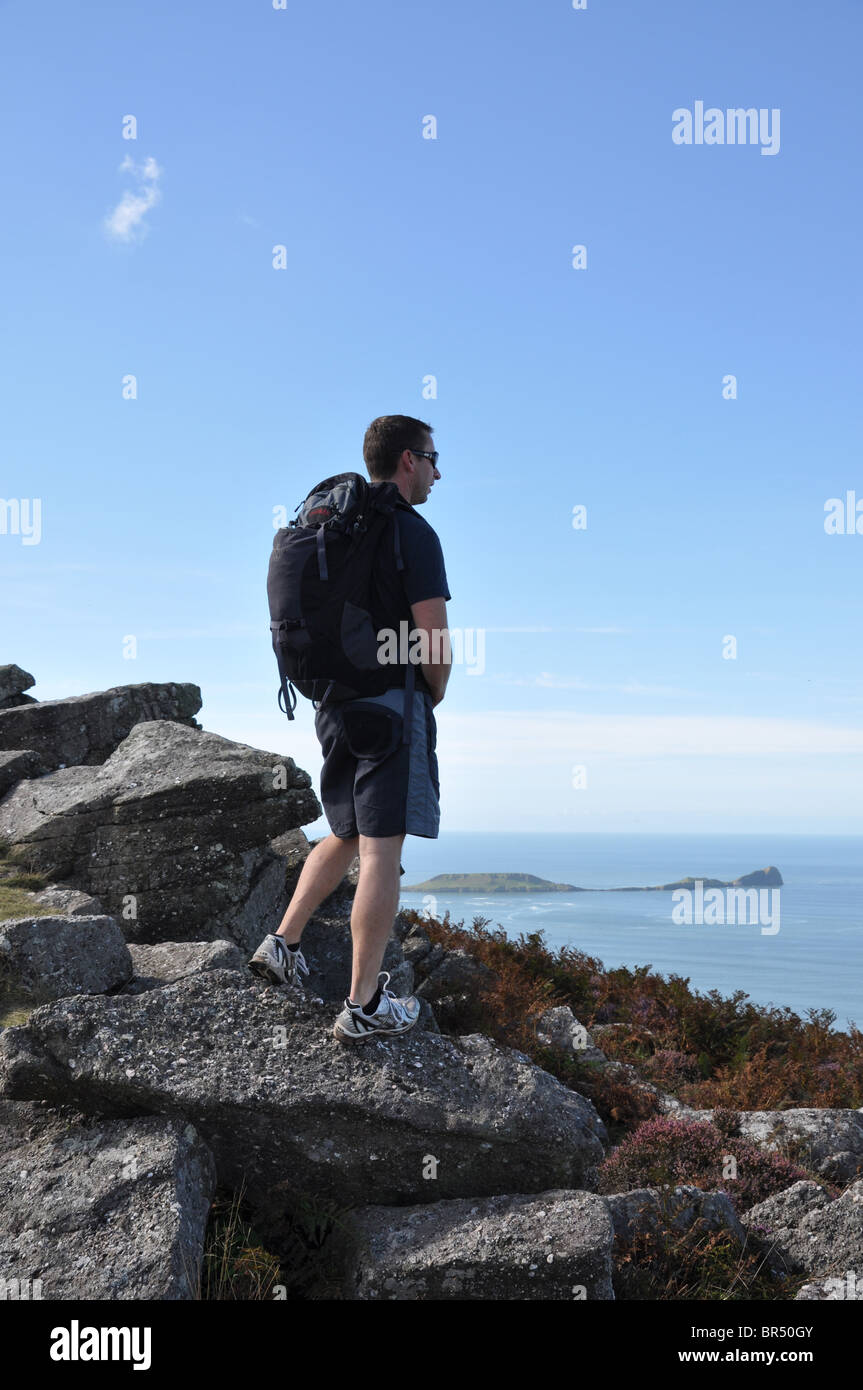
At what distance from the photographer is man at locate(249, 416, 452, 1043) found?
538 cm

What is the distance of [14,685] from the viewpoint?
603 inches

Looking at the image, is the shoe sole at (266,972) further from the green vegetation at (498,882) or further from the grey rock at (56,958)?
the green vegetation at (498,882)

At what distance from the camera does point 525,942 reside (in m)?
13.5

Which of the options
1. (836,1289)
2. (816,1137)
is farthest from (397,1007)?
(816,1137)

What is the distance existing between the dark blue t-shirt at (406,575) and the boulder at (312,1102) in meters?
2.32

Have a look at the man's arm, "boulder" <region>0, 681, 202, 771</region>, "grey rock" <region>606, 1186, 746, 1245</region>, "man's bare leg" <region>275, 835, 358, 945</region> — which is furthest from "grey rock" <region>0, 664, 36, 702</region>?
Result: "grey rock" <region>606, 1186, 746, 1245</region>

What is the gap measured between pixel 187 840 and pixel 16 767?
161 inches

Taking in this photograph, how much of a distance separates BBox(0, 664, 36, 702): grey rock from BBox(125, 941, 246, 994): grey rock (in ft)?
29.7

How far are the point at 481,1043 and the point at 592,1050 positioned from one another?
4309 millimetres

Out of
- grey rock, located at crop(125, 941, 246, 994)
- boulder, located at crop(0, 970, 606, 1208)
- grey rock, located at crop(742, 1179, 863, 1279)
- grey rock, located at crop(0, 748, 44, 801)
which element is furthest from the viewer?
grey rock, located at crop(0, 748, 44, 801)

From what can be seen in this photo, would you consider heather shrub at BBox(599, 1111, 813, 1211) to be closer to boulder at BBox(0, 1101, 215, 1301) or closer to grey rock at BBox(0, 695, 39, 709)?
boulder at BBox(0, 1101, 215, 1301)

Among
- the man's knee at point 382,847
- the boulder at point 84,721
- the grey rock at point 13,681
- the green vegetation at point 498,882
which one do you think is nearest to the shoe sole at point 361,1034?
the man's knee at point 382,847
